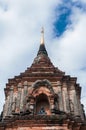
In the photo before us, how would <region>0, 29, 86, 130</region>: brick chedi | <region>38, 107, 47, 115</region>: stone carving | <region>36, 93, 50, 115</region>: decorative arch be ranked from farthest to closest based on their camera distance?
<region>36, 93, 50, 115</region>: decorative arch → <region>38, 107, 47, 115</region>: stone carving → <region>0, 29, 86, 130</region>: brick chedi

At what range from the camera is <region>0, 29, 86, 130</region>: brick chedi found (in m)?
19.1

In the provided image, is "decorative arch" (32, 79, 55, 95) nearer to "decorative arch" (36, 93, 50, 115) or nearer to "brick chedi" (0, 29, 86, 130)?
"brick chedi" (0, 29, 86, 130)

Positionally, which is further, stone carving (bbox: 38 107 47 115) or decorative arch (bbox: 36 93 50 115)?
decorative arch (bbox: 36 93 50 115)

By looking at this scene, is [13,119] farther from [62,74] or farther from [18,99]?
[62,74]

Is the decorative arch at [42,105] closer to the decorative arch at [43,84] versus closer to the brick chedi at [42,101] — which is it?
the brick chedi at [42,101]

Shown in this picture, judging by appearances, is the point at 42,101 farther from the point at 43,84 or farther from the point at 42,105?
the point at 43,84

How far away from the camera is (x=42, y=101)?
22156 mm

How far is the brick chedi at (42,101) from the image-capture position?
19094 millimetres

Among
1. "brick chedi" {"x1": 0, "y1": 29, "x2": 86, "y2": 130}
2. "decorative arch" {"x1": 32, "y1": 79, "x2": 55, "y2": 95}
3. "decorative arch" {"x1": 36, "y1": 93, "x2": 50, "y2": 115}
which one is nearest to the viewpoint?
"brick chedi" {"x1": 0, "y1": 29, "x2": 86, "y2": 130}

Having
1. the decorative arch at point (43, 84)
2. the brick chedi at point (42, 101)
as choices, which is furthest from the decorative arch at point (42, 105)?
the decorative arch at point (43, 84)

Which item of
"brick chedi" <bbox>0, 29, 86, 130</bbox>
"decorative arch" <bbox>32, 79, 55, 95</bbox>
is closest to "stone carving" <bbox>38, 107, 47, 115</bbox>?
"brick chedi" <bbox>0, 29, 86, 130</bbox>

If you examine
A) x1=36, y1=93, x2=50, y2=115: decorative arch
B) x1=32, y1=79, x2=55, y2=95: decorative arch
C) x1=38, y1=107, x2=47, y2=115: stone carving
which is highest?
x1=32, y1=79, x2=55, y2=95: decorative arch

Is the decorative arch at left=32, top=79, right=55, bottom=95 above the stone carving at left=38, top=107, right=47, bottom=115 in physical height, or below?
above

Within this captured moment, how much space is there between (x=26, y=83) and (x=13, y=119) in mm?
3848
